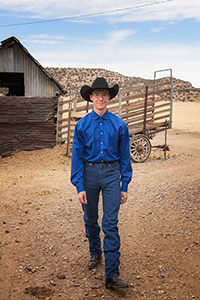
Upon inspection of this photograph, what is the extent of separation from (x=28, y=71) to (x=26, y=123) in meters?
2.37

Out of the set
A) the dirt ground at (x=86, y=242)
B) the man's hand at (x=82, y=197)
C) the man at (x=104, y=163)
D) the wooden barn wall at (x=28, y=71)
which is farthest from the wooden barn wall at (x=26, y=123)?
the man's hand at (x=82, y=197)

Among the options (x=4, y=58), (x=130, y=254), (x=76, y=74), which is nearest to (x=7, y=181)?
(x=130, y=254)

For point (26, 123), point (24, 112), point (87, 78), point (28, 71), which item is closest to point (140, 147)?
point (26, 123)

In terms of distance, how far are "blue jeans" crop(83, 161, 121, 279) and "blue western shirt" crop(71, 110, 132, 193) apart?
75 mm

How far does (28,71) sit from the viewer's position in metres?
13.5

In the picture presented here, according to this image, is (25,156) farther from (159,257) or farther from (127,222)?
(159,257)

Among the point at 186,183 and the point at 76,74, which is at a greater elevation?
the point at 76,74

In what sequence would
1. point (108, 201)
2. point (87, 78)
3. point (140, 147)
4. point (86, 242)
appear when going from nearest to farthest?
point (108, 201) < point (86, 242) < point (140, 147) < point (87, 78)

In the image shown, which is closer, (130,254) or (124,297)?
(124,297)

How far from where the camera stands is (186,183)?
7.23m

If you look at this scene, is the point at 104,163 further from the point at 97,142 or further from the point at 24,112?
the point at 24,112

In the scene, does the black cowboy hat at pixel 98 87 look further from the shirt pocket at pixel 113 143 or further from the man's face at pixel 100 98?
the shirt pocket at pixel 113 143

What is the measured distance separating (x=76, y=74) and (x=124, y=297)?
92.8 metres

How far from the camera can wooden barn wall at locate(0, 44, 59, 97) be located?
13.4 metres
